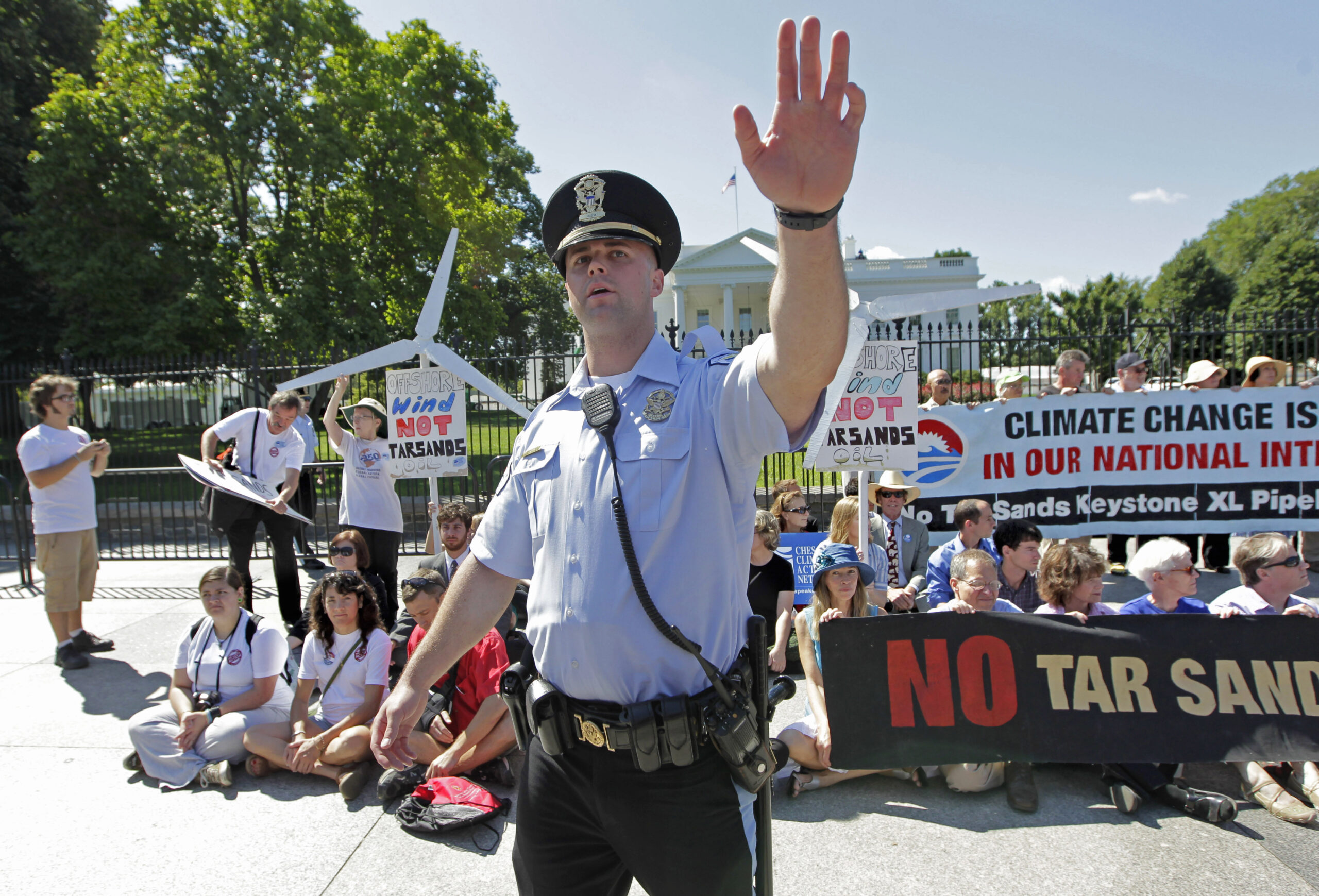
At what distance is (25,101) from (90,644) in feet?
75.3

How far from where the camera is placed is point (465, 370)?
7.04 meters

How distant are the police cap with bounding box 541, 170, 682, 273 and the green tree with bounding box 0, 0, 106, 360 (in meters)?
24.2

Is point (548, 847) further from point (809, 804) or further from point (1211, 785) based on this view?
point (1211, 785)

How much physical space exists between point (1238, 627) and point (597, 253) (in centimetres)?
360

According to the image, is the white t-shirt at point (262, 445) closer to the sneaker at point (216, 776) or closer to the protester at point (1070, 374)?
the sneaker at point (216, 776)

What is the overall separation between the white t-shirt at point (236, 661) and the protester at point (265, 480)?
6.33ft

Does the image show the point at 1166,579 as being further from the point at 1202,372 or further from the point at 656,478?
the point at 1202,372

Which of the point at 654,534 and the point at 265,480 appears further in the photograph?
the point at 265,480

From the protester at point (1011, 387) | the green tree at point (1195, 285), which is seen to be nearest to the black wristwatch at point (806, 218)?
the protester at point (1011, 387)

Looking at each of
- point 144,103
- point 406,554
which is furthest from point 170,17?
point 406,554

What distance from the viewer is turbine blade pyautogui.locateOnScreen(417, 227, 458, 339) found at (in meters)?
7.24

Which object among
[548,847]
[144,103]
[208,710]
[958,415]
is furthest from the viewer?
[144,103]

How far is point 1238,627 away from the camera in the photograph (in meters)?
3.74

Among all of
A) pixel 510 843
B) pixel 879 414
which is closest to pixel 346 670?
pixel 510 843
